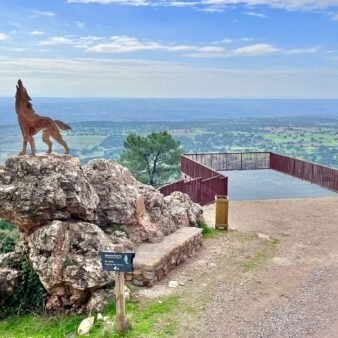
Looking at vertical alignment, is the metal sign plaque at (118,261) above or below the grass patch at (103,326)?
above

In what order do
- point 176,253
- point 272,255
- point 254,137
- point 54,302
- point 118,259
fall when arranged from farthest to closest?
point 254,137, point 272,255, point 176,253, point 54,302, point 118,259

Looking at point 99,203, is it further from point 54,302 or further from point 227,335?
point 227,335

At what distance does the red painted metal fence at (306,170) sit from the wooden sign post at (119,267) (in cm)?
1328

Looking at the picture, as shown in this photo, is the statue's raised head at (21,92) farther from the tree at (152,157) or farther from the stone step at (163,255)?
the tree at (152,157)

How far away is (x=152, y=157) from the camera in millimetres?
32250

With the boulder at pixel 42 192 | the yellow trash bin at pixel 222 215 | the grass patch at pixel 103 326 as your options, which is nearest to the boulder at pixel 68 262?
the boulder at pixel 42 192

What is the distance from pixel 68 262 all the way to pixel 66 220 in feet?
3.17

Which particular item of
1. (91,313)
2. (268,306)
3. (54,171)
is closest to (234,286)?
(268,306)

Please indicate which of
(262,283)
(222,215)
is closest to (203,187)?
(222,215)

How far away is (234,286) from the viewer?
29.7ft

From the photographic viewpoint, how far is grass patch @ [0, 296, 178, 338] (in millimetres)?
7168

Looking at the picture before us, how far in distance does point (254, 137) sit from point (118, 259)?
6990 centimetres

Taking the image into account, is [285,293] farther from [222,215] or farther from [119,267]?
[222,215]

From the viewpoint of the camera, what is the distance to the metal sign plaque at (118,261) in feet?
22.9
